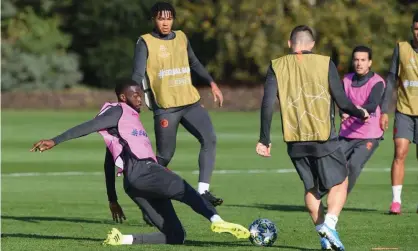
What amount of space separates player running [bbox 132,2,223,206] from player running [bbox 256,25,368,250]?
8.95ft

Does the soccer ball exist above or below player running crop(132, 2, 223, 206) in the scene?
below

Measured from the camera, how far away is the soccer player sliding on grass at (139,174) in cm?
1053

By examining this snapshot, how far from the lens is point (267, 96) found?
10.2 meters

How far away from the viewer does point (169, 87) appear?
43.5 feet

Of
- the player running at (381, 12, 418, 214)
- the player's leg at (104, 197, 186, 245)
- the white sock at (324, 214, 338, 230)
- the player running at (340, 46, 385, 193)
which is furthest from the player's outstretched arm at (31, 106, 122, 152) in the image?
the player running at (381, 12, 418, 214)

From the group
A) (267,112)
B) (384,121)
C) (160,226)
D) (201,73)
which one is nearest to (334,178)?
(267,112)

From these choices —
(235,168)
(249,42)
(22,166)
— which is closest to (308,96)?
(235,168)

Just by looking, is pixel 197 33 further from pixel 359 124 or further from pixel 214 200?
pixel 214 200

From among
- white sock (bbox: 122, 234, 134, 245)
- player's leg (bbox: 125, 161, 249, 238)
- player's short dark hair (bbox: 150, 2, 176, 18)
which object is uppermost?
player's short dark hair (bbox: 150, 2, 176, 18)

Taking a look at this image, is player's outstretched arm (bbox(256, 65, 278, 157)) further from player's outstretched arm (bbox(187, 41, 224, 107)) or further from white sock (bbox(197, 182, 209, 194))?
player's outstretched arm (bbox(187, 41, 224, 107))

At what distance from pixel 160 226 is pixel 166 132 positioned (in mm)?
2606

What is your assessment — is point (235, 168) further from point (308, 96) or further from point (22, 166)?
point (308, 96)

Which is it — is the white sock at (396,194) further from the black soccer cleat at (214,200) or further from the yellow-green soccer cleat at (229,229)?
Result: the yellow-green soccer cleat at (229,229)

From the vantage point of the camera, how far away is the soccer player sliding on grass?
10531 mm
